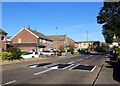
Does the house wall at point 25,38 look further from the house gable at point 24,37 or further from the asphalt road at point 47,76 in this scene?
the asphalt road at point 47,76

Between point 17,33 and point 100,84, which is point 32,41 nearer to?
point 17,33

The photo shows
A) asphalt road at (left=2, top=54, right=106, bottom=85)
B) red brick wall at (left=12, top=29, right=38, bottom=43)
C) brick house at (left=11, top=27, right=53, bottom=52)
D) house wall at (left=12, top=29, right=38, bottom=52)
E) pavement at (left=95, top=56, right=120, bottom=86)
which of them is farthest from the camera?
red brick wall at (left=12, top=29, right=38, bottom=43)

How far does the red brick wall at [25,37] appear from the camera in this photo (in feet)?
139

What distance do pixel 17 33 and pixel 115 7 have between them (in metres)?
31.1

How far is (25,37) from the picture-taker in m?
43.6

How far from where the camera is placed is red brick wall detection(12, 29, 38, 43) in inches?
1674

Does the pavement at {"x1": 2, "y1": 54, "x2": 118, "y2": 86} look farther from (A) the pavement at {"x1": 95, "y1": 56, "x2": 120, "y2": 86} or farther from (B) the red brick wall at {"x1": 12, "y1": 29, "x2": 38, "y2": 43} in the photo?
(B) the red brick wall at {"x1": 12, "y1": 29, "x2": 38, "y2": 43}

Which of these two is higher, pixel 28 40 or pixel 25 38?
pixel 25 38

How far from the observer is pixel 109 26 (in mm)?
30719

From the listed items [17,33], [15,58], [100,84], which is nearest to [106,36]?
[17,33]

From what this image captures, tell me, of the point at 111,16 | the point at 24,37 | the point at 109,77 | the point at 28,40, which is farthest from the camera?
the point at 24,37

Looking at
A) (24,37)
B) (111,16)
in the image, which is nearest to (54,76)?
(111,16)

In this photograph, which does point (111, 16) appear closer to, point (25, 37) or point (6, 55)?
point (6, 55)

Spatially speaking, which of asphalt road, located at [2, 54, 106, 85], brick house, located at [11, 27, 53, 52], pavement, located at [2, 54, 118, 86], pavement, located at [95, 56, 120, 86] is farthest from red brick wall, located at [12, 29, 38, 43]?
pavement, located at [95, 56, 120, 86]
